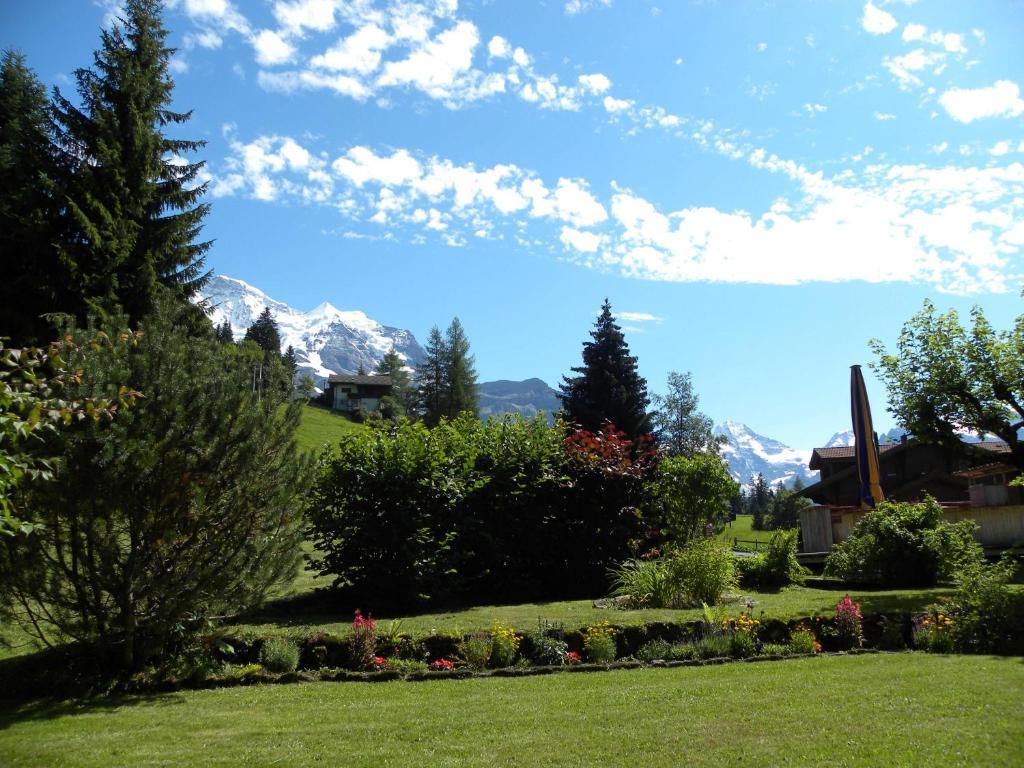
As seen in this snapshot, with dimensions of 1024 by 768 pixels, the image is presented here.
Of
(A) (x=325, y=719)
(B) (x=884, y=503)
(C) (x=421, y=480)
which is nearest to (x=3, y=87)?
(C) (x=421, y=480)

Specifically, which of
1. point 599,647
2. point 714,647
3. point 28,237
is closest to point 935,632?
point 714,647

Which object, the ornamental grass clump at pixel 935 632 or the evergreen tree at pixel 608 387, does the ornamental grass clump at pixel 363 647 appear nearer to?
the ornamental grass clump at pixel 935 632

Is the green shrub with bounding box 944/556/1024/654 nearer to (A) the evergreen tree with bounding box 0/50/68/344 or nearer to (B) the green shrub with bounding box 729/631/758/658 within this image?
(B) the green shrub with bounding box 729/631/758/658

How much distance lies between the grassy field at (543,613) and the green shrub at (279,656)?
1.59ft

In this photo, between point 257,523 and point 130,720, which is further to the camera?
point 257,523

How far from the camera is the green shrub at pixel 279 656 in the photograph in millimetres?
7574

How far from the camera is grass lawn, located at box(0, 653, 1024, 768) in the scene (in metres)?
4.79

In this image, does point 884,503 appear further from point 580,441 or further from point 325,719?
point 325,719


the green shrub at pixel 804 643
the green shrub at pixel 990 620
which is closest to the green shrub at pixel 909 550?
the green shrub at pixel 990 620

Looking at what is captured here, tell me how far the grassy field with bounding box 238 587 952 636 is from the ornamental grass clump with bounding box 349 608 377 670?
1.92 ft

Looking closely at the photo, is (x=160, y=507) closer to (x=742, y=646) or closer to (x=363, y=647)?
(x=363, y=647)

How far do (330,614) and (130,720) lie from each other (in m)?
Answer: 4.21

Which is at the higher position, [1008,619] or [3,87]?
[3,87]

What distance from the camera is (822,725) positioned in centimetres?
521
